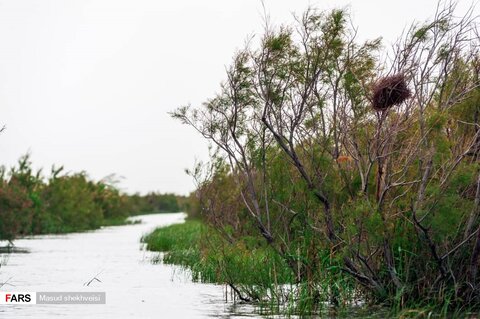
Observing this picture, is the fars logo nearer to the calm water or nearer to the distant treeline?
the calm water

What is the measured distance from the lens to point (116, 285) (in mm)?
20156

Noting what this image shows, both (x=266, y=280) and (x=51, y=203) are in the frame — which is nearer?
(x=266, y=280)

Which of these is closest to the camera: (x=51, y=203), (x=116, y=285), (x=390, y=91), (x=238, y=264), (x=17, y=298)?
(x=390, y=91)

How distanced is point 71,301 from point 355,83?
7375mm

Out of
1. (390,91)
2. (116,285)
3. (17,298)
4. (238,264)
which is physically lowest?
(17,298)

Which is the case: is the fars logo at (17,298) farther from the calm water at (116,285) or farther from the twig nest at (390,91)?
the twig nest at (390,91)

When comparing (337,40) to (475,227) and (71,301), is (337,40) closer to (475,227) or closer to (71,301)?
(475,227)

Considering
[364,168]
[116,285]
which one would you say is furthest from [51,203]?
[364,168]

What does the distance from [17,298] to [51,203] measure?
36.1 m

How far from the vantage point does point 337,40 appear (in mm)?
14344

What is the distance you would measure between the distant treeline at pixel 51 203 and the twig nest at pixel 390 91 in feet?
89.7

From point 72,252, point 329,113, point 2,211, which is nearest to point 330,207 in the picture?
point 329,113

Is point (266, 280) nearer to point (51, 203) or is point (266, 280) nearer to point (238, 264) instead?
point (238, 264)

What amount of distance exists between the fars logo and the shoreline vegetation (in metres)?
4.17
